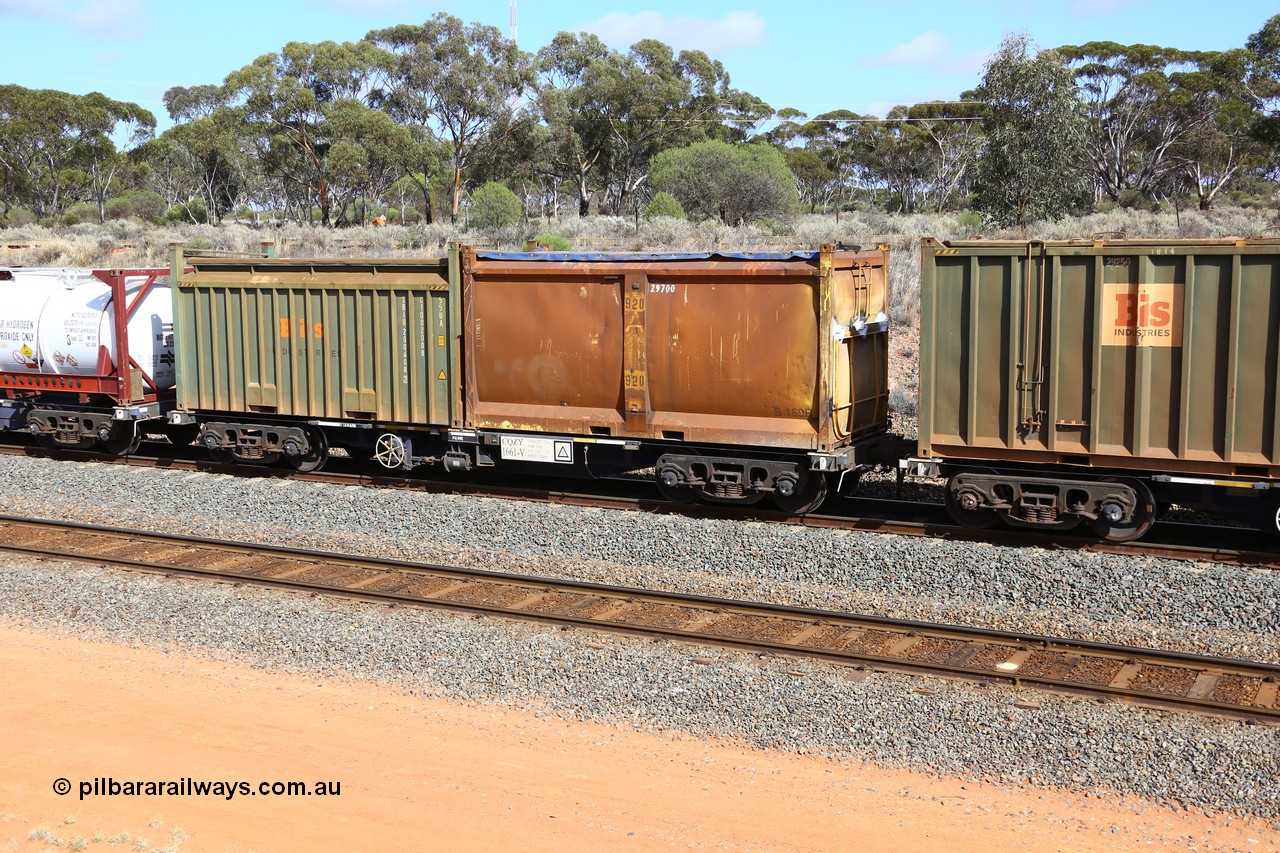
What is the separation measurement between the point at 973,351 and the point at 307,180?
169 ft

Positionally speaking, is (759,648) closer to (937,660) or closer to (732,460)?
(937,660)

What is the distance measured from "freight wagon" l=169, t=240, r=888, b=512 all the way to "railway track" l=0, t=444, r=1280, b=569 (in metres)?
0.23

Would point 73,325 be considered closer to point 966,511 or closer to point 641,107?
point 966,511

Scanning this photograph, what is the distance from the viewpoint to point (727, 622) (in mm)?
10766

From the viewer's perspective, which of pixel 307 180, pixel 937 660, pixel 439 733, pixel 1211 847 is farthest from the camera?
pixel 307 180

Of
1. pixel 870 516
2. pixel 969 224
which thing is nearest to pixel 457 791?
pixel 870 516

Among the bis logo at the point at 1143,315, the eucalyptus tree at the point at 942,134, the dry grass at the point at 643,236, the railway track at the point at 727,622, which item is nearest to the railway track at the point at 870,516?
the bis logo at the point at 1143,315

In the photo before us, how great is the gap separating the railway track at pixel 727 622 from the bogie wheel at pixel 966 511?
293 cm

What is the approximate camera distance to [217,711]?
9.10m

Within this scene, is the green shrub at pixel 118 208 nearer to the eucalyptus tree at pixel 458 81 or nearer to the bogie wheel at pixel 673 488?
the eucalyptus tree at pixel 458 81

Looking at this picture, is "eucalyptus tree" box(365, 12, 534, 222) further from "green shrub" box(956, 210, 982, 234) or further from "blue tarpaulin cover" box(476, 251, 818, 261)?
"blue tarpaulin cover" box(476, 251, 818, 261)

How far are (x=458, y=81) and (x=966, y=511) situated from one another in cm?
4837

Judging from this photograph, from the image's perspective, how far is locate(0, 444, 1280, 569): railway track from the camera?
12172 millimetres

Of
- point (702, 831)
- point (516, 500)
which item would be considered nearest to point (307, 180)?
point (516, 500)
